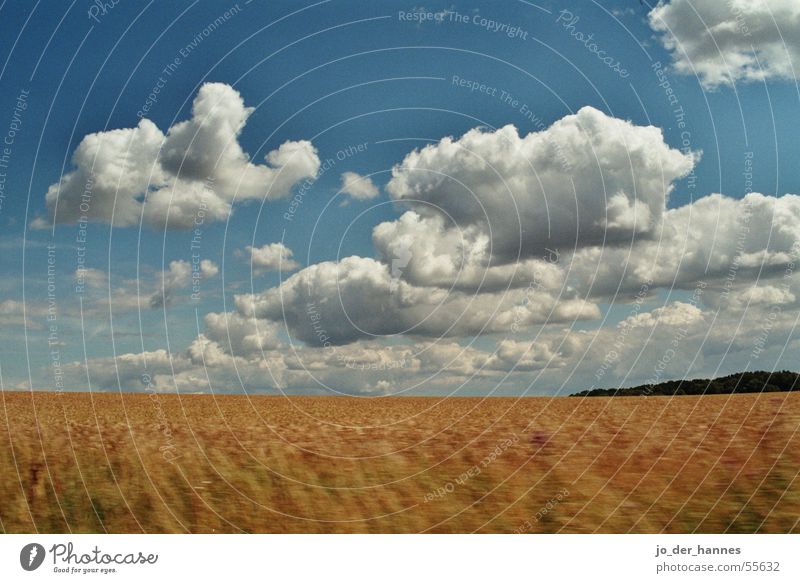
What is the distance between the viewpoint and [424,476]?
18688 millimetres

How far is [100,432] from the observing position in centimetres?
2333

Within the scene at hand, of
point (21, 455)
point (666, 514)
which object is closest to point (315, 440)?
point (21, 455)

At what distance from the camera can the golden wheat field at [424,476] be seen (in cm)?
1697

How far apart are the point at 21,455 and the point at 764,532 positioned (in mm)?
18465

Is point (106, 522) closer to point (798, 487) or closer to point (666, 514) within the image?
point (666, 514)
